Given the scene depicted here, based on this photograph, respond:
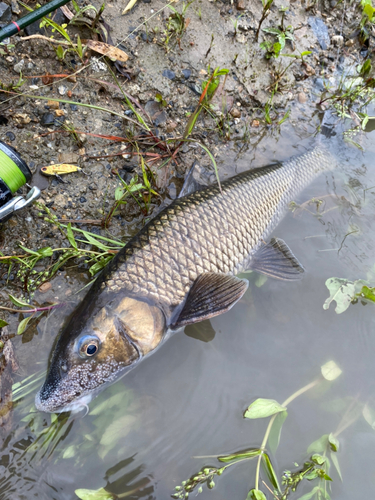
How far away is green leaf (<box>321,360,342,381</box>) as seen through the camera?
2680 mm

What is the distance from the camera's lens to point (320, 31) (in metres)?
4.94

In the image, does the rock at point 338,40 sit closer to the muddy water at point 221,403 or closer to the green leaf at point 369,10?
the green leaf at point 369,10

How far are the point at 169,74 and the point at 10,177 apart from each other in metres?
2.33

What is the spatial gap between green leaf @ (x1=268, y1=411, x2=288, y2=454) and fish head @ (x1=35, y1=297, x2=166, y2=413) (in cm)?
111

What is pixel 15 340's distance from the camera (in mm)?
2551

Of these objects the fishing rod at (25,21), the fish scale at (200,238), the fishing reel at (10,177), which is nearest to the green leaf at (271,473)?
the fish scale at (200,238)

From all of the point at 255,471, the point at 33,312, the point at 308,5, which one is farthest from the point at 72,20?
the point at 255,471

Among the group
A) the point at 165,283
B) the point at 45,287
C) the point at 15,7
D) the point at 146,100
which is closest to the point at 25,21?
the point at 15,7

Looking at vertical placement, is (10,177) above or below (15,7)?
below

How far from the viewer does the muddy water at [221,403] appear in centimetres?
223

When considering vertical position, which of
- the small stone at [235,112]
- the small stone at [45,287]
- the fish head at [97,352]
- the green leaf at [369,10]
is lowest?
the fish head at [97,352]

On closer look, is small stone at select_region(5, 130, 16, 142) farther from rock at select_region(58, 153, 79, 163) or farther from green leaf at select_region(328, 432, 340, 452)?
green leaf at select_region(328, 432, 340, 452)

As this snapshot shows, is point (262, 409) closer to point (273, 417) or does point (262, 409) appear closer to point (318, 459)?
point (273, 417)

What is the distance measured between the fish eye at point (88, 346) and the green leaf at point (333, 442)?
1.81m
